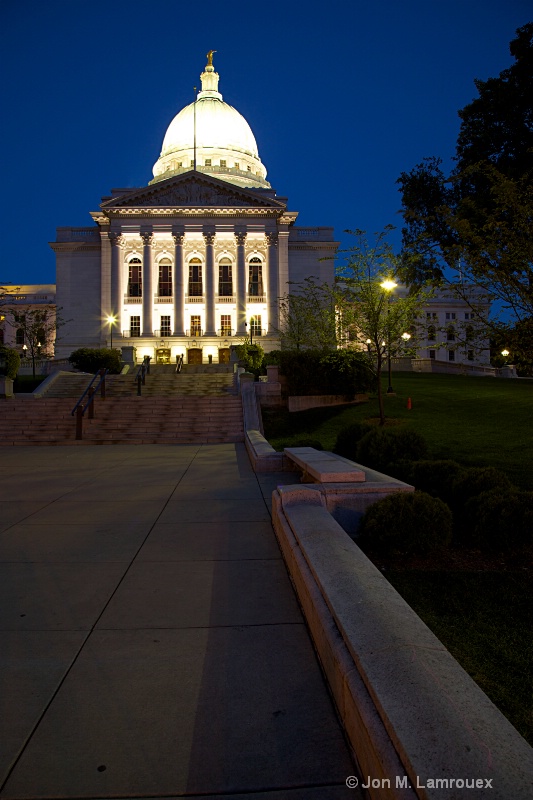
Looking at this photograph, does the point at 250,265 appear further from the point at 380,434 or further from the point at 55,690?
the point at 55,690

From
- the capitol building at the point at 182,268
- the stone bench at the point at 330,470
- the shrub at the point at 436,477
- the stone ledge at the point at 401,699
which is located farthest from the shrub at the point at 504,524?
the capitol building at the point at 182,268

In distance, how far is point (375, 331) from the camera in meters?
17.2

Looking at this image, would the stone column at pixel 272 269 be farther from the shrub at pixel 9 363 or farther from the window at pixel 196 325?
the shrub at pixel 9 363

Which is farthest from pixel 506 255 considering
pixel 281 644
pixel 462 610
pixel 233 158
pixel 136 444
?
pixel 233 158

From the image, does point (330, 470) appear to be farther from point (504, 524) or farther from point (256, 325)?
point (256, 325)

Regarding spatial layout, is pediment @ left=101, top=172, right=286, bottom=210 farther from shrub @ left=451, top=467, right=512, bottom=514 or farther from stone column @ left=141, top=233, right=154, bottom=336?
shrub @ left=451, top=467, right=512, bottom=514

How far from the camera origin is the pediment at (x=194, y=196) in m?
55.8

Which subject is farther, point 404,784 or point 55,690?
point 55,690

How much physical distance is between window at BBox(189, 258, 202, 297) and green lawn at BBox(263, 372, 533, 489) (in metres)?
37.4

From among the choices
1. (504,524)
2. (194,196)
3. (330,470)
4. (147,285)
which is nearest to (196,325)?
(147,285)

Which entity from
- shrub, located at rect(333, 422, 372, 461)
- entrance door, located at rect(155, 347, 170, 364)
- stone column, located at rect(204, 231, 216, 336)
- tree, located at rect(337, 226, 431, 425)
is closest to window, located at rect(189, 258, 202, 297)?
stone column, located at rect(204, 231, 216, 336)

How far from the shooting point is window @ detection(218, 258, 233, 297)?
195 ft

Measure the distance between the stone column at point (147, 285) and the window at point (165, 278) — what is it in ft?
5.36

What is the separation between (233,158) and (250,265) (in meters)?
26.6
